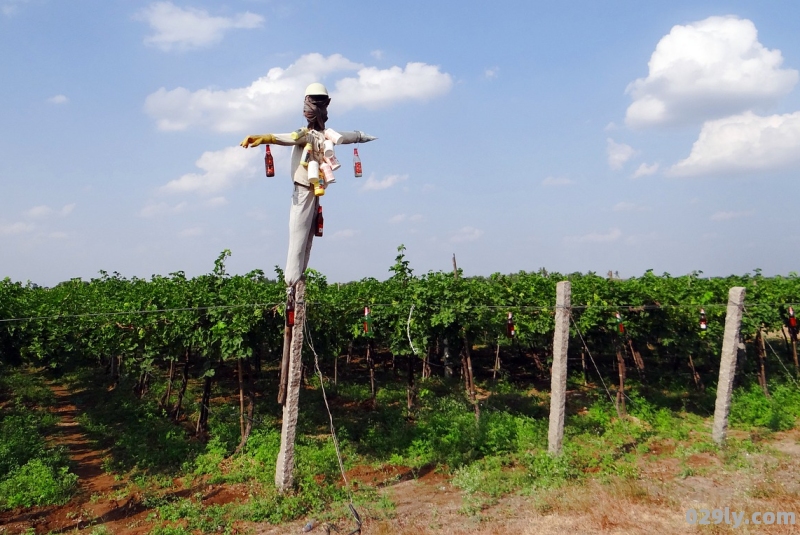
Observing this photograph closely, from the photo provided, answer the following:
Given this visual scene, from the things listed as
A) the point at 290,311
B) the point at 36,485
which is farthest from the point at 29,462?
the point at 290,311

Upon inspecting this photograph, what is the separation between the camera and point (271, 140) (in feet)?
23.4

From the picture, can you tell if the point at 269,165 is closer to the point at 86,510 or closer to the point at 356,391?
the point at 86,510

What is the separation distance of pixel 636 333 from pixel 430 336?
613 centimetres

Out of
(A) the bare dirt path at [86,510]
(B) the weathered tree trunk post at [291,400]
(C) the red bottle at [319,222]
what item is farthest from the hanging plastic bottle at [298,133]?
(A) the bare dirt path at [86,510]

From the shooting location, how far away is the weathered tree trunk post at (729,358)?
9.95m

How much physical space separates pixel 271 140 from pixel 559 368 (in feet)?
21.1

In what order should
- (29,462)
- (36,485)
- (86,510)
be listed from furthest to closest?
(29,462) → (36,485) → (86,510)

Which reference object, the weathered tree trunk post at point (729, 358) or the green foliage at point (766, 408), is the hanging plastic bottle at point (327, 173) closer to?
the weathered tree trunk post at point (729, 358)

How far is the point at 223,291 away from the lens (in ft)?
37.1

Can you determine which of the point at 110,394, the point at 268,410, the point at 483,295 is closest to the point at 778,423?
the point at 483,295

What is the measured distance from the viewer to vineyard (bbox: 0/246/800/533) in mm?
8859

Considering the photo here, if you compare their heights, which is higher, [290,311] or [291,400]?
[290,311]

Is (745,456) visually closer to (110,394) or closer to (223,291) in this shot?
(223,291)

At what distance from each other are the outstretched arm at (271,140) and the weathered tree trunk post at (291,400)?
6.93 feet
